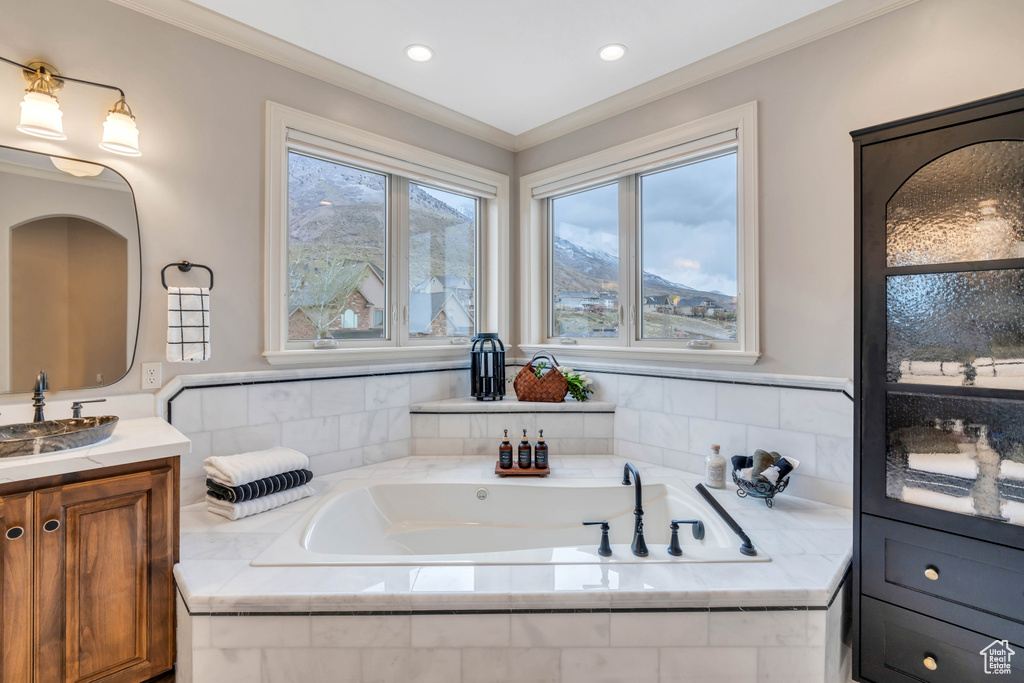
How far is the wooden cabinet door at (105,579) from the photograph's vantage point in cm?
142

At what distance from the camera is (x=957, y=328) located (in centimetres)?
146

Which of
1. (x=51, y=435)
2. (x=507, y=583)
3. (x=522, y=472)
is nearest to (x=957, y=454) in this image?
(x=507, y=583)

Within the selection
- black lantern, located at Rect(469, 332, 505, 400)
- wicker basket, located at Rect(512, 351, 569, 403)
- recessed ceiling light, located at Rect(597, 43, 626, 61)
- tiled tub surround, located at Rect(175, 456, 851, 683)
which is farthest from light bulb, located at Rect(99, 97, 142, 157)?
wicker basket, located at Rect(512, 351, 569, 403)

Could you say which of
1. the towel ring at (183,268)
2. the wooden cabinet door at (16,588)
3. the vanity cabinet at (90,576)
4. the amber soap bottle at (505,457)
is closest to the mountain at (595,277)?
the amber soap bottle at (505,457)

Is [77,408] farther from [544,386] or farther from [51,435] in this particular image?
[544,386]

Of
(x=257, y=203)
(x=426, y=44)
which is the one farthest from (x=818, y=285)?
(x=257, y=203)

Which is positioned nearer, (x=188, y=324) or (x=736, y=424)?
(x=188, y=324)

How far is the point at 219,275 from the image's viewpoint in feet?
7.25

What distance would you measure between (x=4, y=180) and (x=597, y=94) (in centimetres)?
265

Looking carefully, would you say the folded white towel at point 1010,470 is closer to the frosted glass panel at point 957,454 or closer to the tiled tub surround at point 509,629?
the frosted glass panel at point 957,454

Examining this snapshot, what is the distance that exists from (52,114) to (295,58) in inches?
41.2

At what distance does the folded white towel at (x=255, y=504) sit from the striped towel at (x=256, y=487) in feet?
0.05

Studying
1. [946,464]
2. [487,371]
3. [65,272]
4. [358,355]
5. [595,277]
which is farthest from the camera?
[595,277]

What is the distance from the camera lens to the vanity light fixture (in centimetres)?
169
